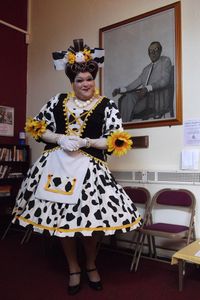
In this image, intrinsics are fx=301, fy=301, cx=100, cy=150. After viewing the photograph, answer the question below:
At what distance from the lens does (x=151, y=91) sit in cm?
324

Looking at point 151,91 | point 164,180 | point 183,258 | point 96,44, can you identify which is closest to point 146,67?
point 151,91

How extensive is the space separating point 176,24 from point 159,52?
1.03 feet

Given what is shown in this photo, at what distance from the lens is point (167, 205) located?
10.0 feet

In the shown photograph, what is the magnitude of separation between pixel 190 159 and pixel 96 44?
1876 mm

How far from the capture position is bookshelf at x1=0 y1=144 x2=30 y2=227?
4.06 meters

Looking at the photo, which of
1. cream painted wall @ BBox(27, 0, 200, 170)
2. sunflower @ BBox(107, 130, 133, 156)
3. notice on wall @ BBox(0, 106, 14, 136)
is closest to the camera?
sunflower @ BBox(107, 130, 133, 156)

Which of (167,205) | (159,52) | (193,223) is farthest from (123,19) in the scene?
(193,223)

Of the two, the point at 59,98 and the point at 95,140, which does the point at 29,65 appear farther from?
the point at 95,140

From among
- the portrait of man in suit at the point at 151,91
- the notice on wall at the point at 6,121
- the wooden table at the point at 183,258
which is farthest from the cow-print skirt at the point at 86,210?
the notice on wall at the point at 6,121

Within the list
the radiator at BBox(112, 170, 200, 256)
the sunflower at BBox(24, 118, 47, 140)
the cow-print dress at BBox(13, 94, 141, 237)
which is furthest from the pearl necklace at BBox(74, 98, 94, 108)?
the radiator at BBox(112, 170, 200, 256)

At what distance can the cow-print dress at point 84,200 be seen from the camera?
1963mm

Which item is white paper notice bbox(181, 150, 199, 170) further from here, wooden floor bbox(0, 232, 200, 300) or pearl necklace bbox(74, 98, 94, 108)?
pearl necklace bbox(74, 98, 94, 108)

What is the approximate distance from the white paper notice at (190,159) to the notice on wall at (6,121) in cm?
255

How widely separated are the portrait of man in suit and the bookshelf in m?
1.68
